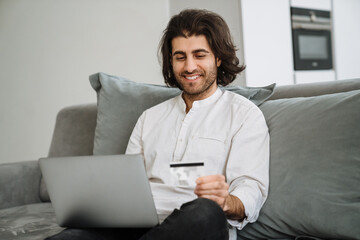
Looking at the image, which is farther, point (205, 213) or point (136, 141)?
point (136, 141)

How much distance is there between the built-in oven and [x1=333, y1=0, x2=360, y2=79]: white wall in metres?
0.09

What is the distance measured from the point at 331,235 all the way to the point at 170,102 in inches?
31.6

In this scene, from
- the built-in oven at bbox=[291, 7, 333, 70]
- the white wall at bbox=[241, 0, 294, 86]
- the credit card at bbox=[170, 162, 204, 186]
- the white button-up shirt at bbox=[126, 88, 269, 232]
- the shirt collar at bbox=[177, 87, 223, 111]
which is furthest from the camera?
the built-in oven at bbox=[291, 7, 333, 70]

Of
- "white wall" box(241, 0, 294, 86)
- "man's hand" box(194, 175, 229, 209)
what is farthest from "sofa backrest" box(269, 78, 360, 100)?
"white wall" box(241, 0, 294, 86)

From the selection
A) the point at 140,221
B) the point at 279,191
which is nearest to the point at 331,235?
the point at 279,191

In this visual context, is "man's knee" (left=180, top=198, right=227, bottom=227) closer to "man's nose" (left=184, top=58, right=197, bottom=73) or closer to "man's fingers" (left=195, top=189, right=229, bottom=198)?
"man's fingers" (left=195, top=189, right=229, bottom=198)

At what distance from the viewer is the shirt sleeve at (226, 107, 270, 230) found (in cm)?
115

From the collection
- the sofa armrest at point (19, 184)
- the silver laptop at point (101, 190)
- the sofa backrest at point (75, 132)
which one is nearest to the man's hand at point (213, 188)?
the silver laptop at point (101, 190)

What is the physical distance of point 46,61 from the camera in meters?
3.69

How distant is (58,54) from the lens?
11.9 feet

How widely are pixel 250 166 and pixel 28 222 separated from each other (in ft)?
3.06

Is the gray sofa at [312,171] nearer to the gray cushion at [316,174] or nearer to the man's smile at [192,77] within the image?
the gray cushion at [316,174]

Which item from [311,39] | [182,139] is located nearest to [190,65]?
[182,139]

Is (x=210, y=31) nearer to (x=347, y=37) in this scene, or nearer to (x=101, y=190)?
(x=101, y=190)
